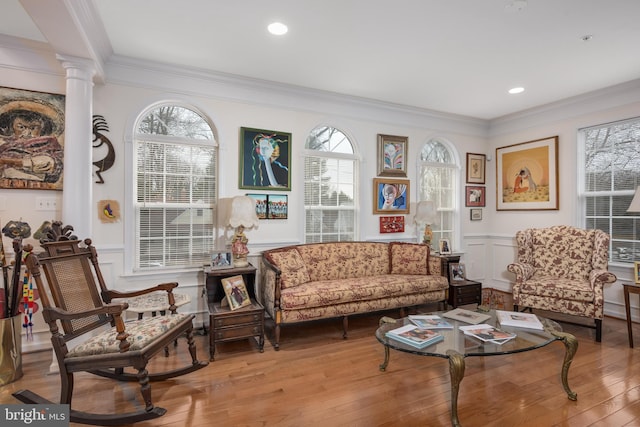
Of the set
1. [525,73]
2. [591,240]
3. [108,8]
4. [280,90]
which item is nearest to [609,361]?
[591,240]

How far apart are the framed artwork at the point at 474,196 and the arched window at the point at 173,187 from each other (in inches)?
153

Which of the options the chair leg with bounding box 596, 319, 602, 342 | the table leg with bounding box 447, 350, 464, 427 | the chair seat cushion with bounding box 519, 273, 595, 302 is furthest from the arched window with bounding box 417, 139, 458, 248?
the table leg with bounding box 447, 350, 464, 427

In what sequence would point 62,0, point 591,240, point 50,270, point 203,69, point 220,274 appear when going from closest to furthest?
1. point 62,0
2. point 50,270
3. point 220,274
4. point 203,69
5. point 591,240

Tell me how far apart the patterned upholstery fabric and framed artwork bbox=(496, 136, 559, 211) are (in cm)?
195

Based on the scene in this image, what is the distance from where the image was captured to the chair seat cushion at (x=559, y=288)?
3256mm

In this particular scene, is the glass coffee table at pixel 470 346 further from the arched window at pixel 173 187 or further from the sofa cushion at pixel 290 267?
the arched window at pixel 173 187

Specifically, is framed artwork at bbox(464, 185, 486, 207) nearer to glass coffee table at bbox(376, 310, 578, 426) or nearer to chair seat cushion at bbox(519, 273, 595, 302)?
chair seat cushion at bbox(519, 273, 595, 302)

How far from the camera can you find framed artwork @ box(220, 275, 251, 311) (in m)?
3.01

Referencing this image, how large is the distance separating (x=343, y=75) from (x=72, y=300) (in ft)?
10.5

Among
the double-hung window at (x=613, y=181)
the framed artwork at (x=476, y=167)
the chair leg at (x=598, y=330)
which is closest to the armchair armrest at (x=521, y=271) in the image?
the chair leg at (x=598, y=330)

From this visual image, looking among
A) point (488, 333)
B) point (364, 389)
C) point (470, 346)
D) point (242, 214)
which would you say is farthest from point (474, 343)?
point (242, 214)

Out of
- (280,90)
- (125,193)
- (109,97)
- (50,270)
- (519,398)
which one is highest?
(280,90)

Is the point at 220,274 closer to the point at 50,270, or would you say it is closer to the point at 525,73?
the point at 50,270

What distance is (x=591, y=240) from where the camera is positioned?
3.77 m
